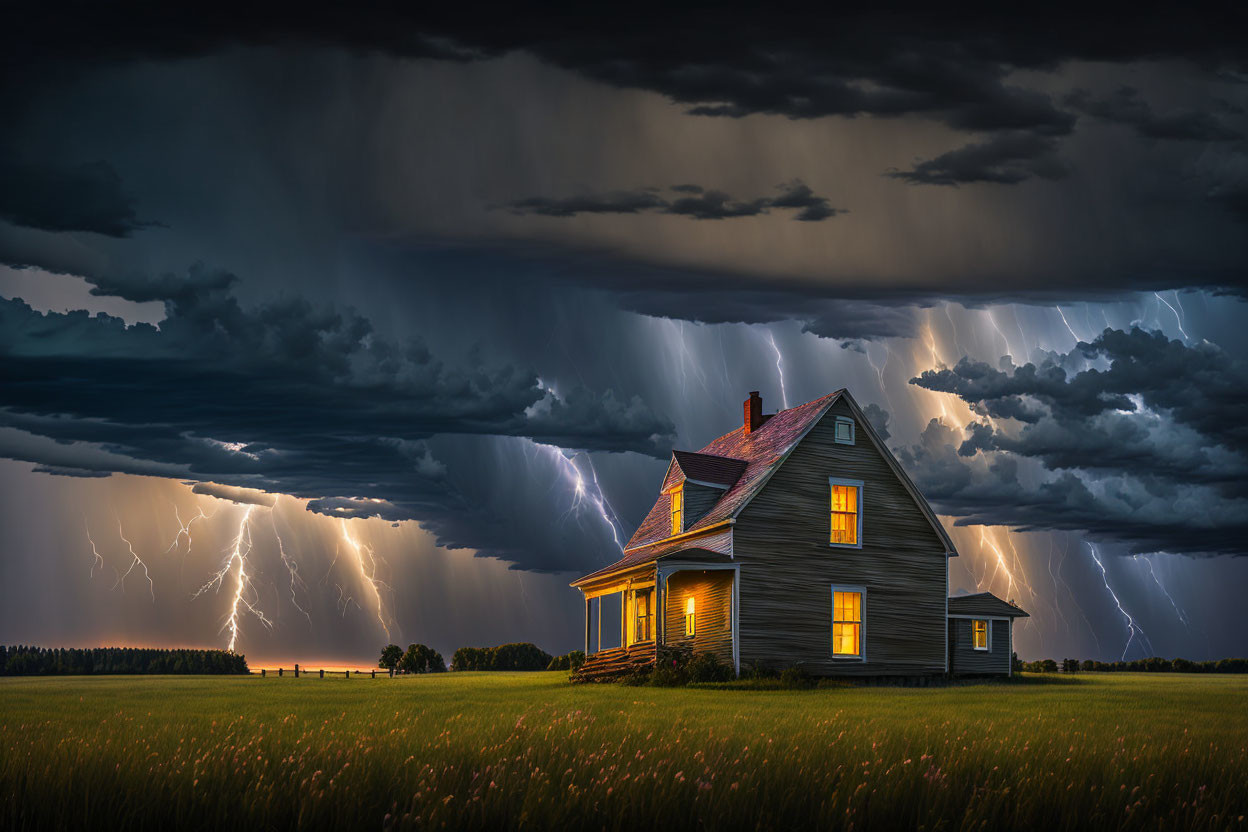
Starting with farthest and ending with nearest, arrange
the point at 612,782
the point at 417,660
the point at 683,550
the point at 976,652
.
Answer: the point at 417,660 < the point at 976,652 < the point at 683,550 < the point at 612,782

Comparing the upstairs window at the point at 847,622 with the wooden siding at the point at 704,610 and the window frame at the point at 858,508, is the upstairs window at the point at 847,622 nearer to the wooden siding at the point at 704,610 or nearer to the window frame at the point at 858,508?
the window frame at the point at 858,508

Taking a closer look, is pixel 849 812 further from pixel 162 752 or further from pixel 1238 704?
pixel 1238 704

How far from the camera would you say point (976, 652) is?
A: 48375mm

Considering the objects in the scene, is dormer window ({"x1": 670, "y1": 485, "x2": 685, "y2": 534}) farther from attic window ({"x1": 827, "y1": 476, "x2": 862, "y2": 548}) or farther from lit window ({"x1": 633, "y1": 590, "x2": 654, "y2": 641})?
attic window ({"x1": 827, "y1": 476, "x2": 862, "y2": 548})

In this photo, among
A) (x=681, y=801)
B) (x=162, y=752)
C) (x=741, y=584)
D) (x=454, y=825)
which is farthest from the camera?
(x=741, y=584)

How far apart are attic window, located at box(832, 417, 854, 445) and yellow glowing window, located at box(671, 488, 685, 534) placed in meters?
6.89

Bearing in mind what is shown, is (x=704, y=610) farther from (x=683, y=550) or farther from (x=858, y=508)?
(x=858, y=508)

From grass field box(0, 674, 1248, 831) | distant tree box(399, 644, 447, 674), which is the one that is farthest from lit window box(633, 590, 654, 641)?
grass field box(0, 674, 1248, 831)

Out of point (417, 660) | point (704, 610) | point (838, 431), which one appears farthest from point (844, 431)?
point (417, 660)

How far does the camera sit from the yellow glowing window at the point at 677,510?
4638cm

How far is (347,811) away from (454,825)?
873 millimetres

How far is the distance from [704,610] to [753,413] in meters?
10.7

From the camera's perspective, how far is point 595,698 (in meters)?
31.4

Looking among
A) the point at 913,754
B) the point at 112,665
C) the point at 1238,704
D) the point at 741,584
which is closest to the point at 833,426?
the point at 741,584
